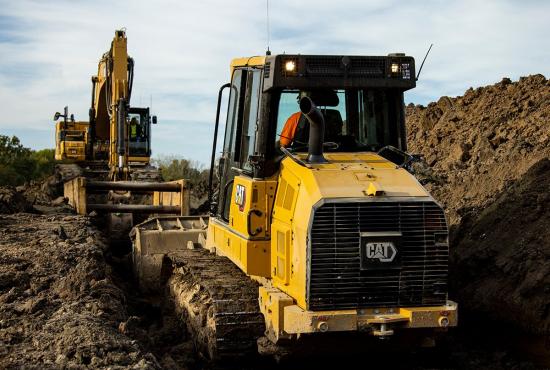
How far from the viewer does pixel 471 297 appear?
10.0 metres

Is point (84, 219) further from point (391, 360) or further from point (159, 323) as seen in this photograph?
point (391, 360)

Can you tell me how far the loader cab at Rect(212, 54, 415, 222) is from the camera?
8.26 meters

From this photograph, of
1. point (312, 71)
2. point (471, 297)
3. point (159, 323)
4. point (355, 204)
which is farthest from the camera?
point (159, 323)

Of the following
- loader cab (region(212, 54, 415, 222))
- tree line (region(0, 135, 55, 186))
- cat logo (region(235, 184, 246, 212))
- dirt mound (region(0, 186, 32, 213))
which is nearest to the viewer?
loader cab (region(212, 54, 415, 222))

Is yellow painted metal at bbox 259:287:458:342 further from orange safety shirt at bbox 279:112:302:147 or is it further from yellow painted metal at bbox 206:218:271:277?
orange safety shirt at bbox 279:112:302:147

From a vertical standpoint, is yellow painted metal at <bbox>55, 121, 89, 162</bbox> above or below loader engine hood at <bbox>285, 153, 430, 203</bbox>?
above

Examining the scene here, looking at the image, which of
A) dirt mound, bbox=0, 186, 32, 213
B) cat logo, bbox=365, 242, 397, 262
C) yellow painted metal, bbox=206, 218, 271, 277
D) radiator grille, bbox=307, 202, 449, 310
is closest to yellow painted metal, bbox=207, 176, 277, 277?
yellow painted metal, bbox=206, 218, 271, 277

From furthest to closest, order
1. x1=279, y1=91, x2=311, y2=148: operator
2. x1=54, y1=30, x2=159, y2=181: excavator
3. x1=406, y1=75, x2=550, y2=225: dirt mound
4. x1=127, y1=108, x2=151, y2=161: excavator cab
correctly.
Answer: x1=127, y1=108, x2=151, y2=161: excavator cab < x1=54, y1=30, x2=159, y2=181: excavator < x1=406, y1=75, x2=550, y2=225: dirt mound < x1=279, y1=91, x2=311, y2=148: operator

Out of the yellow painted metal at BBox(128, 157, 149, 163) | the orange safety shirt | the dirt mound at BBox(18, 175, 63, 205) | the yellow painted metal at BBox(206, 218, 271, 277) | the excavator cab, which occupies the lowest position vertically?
the yellow painted metal at BBox(206, 218, 271, 277)

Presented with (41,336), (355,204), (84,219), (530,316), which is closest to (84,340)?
(41,336)

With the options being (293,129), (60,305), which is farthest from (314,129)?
(60,305)

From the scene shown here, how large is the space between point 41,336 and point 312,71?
3583 mm

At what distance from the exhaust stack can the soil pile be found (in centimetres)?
296

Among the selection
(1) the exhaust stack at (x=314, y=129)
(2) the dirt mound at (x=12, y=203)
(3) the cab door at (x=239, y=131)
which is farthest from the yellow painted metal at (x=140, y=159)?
(1) the exhaust stack at (x=314, y=129)
